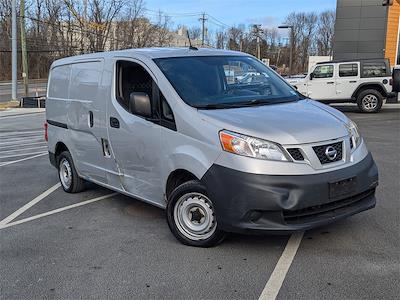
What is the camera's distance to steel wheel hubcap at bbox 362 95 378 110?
18.0 meters

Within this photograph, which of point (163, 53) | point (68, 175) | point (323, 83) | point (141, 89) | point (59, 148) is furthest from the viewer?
point (323, 83)

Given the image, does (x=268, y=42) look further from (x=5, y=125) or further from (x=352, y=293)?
(x=352, y=293)

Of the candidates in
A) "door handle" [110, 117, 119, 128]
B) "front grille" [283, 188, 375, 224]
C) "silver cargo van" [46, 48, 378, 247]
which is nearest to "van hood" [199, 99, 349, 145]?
"silver cargo van" [46, 48, 378, 247]

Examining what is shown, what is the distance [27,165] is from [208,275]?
6.25 meters

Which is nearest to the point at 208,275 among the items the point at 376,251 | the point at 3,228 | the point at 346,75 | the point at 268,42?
the point at 376,251

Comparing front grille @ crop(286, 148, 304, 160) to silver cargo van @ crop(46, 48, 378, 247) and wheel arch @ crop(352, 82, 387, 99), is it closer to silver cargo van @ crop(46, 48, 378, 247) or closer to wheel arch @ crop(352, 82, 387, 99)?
silver cargo van @ crop(46, 48, 378, 247)

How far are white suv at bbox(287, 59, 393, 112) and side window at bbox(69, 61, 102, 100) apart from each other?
13.2 m

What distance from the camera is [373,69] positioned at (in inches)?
712

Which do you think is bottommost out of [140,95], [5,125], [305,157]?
[5,125]

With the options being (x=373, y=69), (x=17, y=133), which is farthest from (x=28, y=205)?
(x=373, y=69)

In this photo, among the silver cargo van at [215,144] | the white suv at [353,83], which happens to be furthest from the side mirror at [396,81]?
the silver cargo van at [215,144]

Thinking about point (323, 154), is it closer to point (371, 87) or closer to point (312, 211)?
point (312, 211)

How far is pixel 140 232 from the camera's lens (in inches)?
199

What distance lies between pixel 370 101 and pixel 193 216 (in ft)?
50.1
